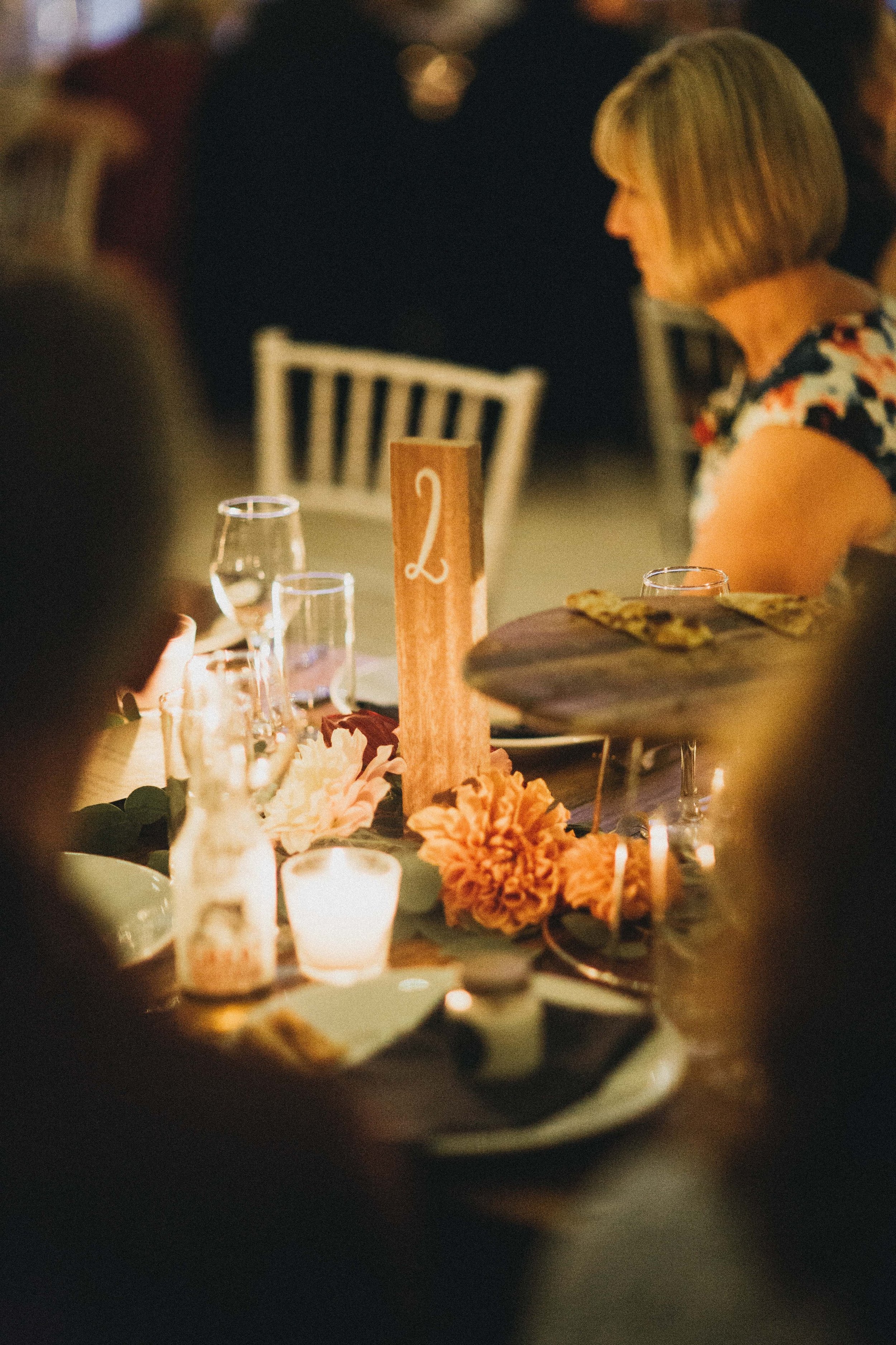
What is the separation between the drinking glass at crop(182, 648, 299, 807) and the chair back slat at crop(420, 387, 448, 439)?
1.15 m

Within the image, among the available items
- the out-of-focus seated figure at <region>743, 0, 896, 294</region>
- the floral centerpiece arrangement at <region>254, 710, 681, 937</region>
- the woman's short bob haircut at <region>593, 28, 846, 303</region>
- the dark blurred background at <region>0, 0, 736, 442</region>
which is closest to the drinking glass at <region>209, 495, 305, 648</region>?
the floral centerpiece arrangement at <region>254, 710, 681, 937</region>

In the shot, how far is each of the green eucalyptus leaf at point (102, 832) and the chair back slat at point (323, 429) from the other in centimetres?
144

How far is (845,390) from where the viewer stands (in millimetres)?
1879

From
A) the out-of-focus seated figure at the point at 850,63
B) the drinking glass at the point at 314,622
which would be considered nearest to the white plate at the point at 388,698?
the drinking glass at the point at 314,622

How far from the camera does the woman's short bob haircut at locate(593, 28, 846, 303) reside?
1822 mm

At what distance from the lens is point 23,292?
62 cm

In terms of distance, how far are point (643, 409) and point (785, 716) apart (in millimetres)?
5203

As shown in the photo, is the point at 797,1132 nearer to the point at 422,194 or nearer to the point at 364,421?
the point at 364,421

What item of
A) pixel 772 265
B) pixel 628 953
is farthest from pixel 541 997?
pixel 772 265

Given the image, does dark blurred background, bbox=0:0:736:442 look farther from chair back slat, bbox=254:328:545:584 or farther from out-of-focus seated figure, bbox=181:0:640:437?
chair back slat, bbox=254:328:545:584

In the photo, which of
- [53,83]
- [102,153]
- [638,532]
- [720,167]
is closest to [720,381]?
[720,167]

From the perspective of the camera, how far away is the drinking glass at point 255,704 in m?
1.03

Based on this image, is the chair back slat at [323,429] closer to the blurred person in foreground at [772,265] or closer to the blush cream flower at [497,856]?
the blurred person in foreground at [772,265]

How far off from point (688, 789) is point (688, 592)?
168mm
